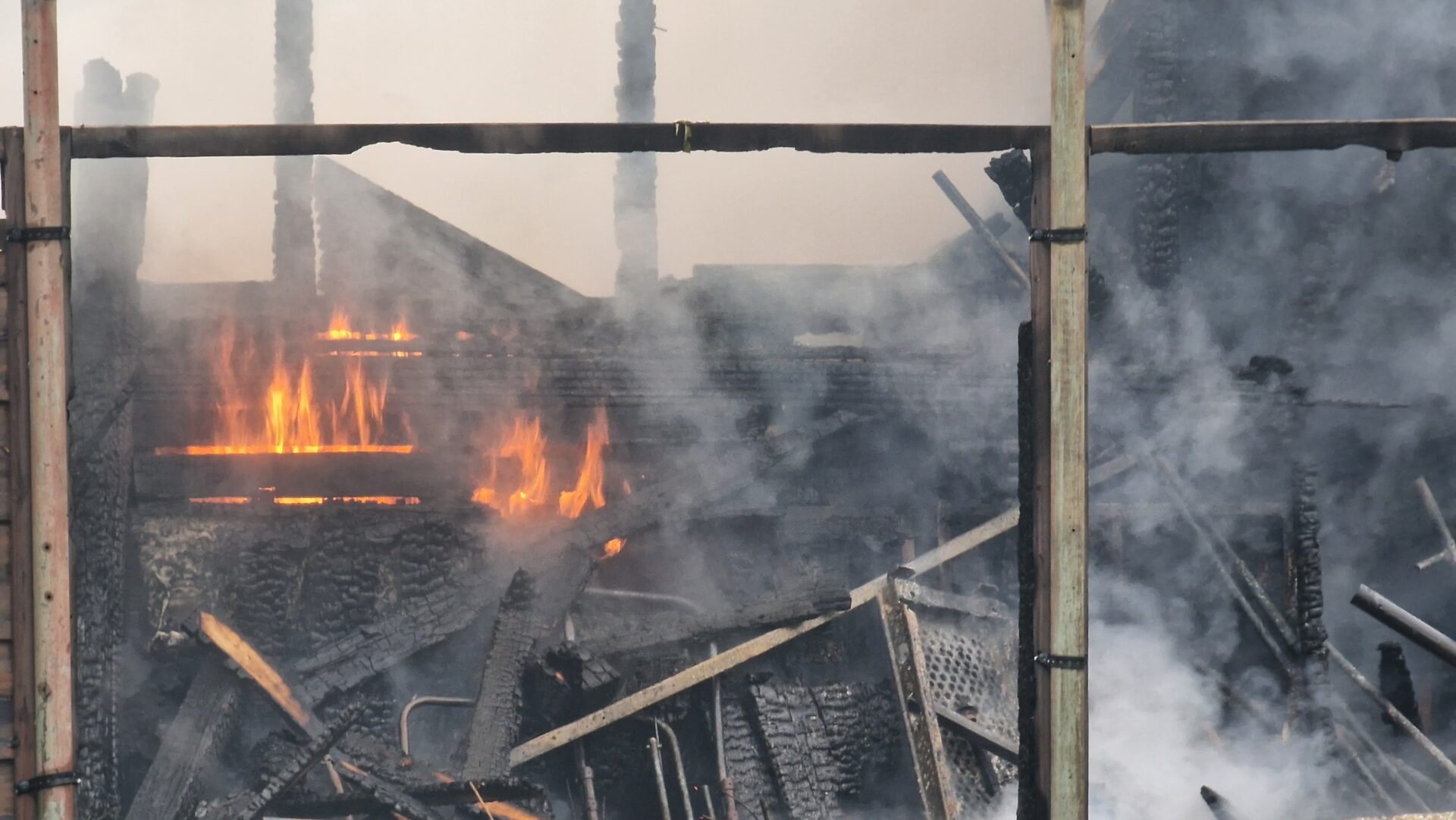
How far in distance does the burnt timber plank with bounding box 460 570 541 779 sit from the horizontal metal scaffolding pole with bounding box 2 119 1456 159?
543 centimetres

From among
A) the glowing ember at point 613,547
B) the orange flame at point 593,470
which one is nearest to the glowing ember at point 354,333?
the orange flame at point 593,470

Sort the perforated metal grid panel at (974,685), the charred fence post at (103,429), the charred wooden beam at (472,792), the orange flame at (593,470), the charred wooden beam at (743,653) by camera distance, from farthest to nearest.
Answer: the orange flame at (593,470), the charred fence post at (103,429), the perforated metal grid panel at (974,685), the charred wooden beam at (743,653), the charred wooden beam at (472,792)

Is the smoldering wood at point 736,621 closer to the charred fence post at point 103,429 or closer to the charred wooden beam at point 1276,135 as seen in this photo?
the charred fence post at point 103,429

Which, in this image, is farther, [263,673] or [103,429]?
[103,429]

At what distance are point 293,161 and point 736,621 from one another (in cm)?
1553

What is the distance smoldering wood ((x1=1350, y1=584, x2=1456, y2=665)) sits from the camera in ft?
17.3

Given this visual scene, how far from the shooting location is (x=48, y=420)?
342 centimetres

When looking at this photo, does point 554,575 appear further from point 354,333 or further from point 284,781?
point 354,333

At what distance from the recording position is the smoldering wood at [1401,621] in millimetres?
5281

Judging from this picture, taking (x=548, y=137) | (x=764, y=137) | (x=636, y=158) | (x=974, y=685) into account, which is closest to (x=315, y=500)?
(x=974, y=685)

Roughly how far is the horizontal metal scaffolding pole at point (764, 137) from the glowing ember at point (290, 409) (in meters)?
7.90

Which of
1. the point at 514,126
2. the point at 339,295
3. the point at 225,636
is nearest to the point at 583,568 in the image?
the point at 225,636

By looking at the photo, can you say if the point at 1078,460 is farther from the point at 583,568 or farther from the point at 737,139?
the point at 583,568

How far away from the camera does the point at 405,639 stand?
942 cm
